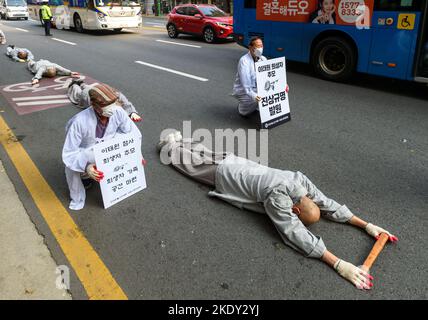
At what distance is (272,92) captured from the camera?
5.89m

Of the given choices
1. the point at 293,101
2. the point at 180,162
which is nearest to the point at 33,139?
the point at 180,162

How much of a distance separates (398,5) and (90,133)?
6.45m

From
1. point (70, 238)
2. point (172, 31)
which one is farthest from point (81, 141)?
point (172, 31)

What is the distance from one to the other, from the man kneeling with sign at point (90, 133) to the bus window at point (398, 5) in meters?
6.00

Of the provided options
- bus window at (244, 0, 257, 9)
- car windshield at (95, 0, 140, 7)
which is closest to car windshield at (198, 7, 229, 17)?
car windshield at (95, 0, 140, 7)

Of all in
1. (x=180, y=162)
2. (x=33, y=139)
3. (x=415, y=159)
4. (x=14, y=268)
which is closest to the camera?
(x=14, y=268)

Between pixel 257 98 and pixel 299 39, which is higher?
pixel 299 39

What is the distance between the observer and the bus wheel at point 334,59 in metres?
8.16

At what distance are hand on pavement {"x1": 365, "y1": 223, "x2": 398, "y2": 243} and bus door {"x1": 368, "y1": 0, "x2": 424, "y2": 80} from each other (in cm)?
514

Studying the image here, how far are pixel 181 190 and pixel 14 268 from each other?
5.83 ft

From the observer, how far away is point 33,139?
554 cm

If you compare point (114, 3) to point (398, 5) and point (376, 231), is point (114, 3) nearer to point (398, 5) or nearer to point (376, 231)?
point (398, 5)

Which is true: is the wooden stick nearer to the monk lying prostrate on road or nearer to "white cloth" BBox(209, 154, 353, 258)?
the monk lying prostrate on road

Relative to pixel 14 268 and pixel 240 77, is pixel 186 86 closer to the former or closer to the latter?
pixel 240 77
